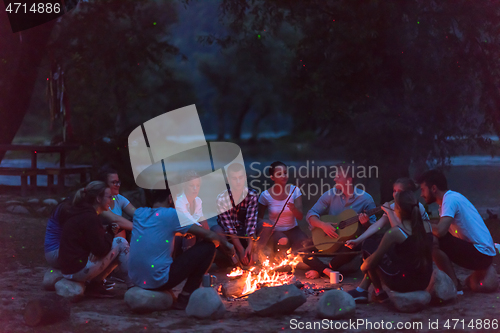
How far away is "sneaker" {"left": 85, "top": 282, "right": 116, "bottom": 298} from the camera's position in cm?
469

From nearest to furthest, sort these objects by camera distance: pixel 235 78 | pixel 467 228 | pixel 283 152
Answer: pixel 467 228
pixel 235 78
pixel 283 152

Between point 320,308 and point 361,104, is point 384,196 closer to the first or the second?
point 361,104

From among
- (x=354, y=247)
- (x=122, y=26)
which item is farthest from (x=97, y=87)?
(x=354, y=247)

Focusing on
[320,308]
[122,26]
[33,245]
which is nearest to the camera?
[320,308]

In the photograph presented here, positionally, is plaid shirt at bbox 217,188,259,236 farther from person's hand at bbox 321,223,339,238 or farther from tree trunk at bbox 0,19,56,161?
tree trunk at bbox 0,19,56,161

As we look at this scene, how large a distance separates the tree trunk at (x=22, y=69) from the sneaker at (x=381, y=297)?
26.1 feet

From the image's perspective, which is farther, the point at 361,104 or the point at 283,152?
the point at 283,152

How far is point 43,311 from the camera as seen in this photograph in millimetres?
3834

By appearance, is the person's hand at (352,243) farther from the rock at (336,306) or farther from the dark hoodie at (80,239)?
the dark hoodie at (80,239)

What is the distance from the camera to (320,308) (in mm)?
4047

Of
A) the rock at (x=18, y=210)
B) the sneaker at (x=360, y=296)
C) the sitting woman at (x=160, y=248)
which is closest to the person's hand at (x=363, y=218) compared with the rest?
the sneaker at (x=360, y=296)

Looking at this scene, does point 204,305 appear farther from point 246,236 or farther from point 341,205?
point 341,205

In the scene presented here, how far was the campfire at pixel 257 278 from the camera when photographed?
4793 mm

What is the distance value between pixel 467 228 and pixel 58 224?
396 centimetres
